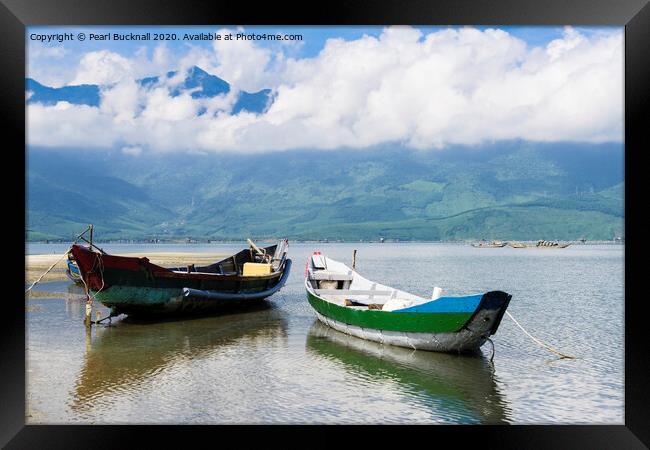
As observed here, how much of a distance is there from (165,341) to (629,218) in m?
12.6

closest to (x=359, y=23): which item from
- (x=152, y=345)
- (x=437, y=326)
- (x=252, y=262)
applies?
(x=437, y=326)

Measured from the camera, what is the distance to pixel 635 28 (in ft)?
21.0

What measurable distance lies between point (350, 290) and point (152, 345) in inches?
253

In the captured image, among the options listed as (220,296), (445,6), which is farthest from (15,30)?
(220,296)

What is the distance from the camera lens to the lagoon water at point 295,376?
31.2 ft

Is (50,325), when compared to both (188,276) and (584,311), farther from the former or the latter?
(584,311)

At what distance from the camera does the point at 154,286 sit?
17.8 meters

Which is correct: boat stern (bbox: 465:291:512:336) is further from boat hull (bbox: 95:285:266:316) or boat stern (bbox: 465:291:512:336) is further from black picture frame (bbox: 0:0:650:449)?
boat hull (bbox: 95:285:266:316)

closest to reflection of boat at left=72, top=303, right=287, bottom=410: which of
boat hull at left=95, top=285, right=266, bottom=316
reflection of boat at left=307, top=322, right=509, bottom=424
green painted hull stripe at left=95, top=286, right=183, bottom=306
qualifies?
boat hull at left=95, top=285, right=266, bottom=316

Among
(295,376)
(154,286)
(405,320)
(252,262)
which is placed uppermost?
(252,262)

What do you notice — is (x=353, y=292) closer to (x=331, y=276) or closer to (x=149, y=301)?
(x=331, y=276)

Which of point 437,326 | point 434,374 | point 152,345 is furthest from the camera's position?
point 152,345

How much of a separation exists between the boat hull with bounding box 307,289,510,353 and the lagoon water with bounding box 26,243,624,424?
331mm

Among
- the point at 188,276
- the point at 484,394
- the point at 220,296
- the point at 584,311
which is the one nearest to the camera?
the point at 484,394
